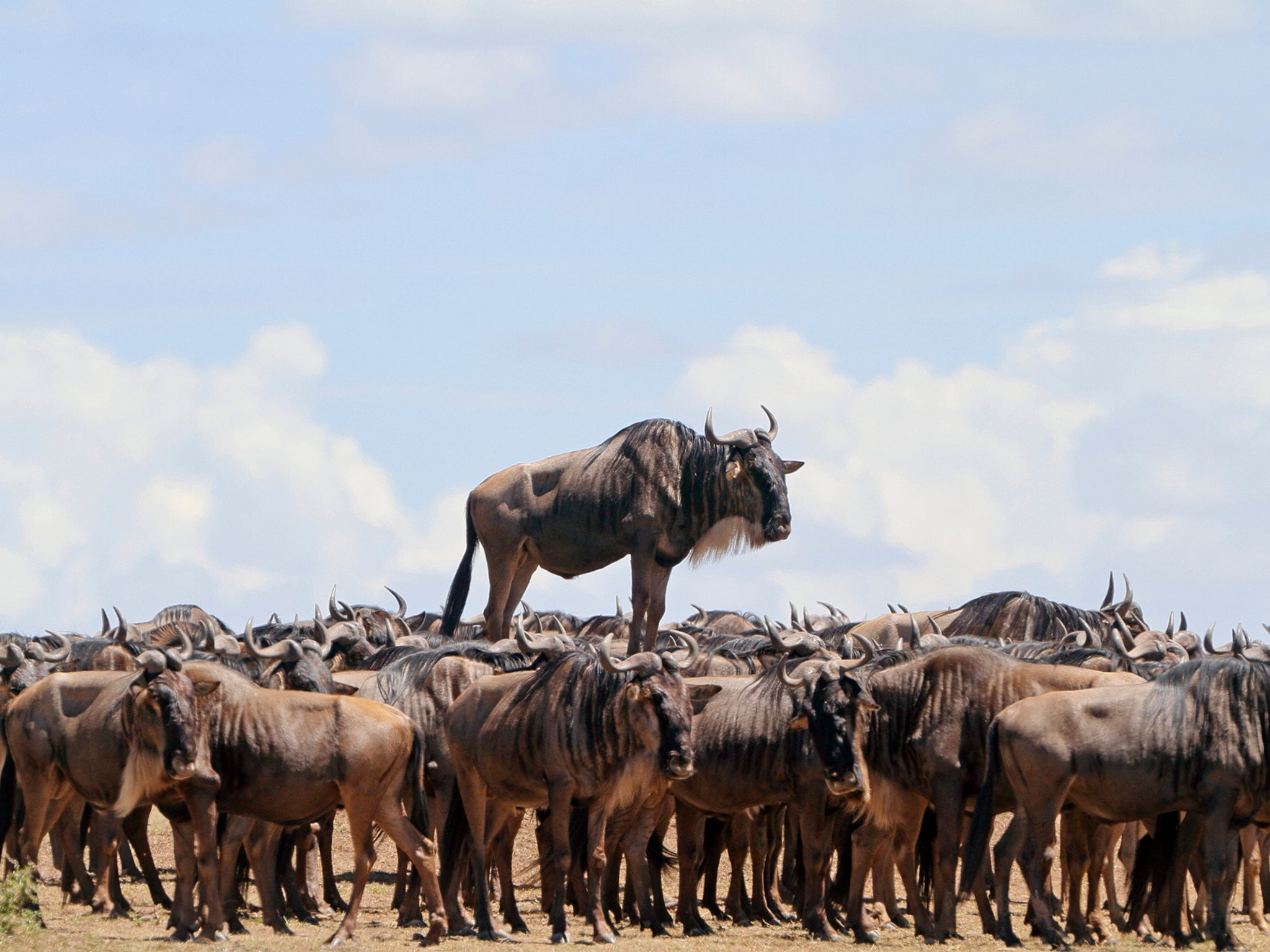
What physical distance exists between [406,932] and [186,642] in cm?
A: 296

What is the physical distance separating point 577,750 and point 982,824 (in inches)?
114

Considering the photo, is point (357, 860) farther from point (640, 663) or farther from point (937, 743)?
point (937, 743)

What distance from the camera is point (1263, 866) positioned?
16438 mm

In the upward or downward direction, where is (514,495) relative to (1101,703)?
upward

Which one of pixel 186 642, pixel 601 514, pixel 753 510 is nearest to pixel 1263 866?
pixel 753 510

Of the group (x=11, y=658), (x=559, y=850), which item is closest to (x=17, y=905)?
(x=559, y=850)

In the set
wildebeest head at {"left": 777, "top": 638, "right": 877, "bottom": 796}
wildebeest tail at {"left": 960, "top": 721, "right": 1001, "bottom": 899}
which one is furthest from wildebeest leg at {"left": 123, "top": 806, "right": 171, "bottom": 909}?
wildebeest tail at {"left": 960, "top": 721, "right": 1001, "bottom": 899}

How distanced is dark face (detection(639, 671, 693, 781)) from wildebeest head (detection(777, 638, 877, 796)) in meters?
0.98

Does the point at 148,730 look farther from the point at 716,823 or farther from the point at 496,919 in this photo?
the point at 716,823

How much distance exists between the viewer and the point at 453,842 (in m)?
14.3

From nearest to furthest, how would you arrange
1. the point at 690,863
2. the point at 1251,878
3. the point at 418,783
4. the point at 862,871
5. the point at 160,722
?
1. the point at 160,722
2. the point at 418,783
3. the point at 862,871
4. the point at 690,863
5. the point at 1251,878

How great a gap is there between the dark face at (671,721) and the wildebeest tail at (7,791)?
5.13 meters

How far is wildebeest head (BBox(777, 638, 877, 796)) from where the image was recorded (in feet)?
43.9

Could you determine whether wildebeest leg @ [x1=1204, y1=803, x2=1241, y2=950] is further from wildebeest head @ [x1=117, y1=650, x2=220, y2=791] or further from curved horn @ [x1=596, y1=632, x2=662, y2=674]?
wildebeest head @ [x1=117, y1=650, x2=220, y2=791]
